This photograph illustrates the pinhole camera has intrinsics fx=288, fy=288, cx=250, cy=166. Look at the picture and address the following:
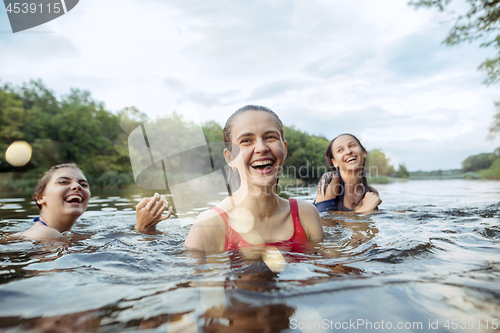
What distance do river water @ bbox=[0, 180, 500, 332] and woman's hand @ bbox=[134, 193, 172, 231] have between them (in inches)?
42.5

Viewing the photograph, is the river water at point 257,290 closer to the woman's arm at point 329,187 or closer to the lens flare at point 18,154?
the woman's arm at point 329,187

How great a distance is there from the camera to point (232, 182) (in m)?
3.18

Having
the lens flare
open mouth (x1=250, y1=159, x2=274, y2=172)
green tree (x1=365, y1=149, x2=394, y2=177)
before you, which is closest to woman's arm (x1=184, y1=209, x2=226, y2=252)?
open mouth (x1=250, y1=159, x2=274, y2=172)

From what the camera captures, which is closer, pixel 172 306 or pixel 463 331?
pixel 463 331

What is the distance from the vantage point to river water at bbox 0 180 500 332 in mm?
1392

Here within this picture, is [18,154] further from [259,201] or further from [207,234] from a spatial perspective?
[259,201]

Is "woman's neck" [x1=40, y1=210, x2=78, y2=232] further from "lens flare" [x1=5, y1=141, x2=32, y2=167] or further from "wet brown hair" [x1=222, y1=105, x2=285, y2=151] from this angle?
"lens flare" [x1=5, y1=141, x2=32, y2=167]

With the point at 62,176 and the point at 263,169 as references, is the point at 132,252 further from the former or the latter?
the point at 62,176

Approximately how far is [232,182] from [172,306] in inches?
68.9

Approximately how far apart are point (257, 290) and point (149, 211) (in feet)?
9.03

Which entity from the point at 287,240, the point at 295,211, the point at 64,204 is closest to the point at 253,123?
the point at 295,211

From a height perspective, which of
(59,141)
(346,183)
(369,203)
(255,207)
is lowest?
(369,203)

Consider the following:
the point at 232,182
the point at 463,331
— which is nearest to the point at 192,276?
the point at 232,182

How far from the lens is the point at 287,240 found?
2758 millimetres
